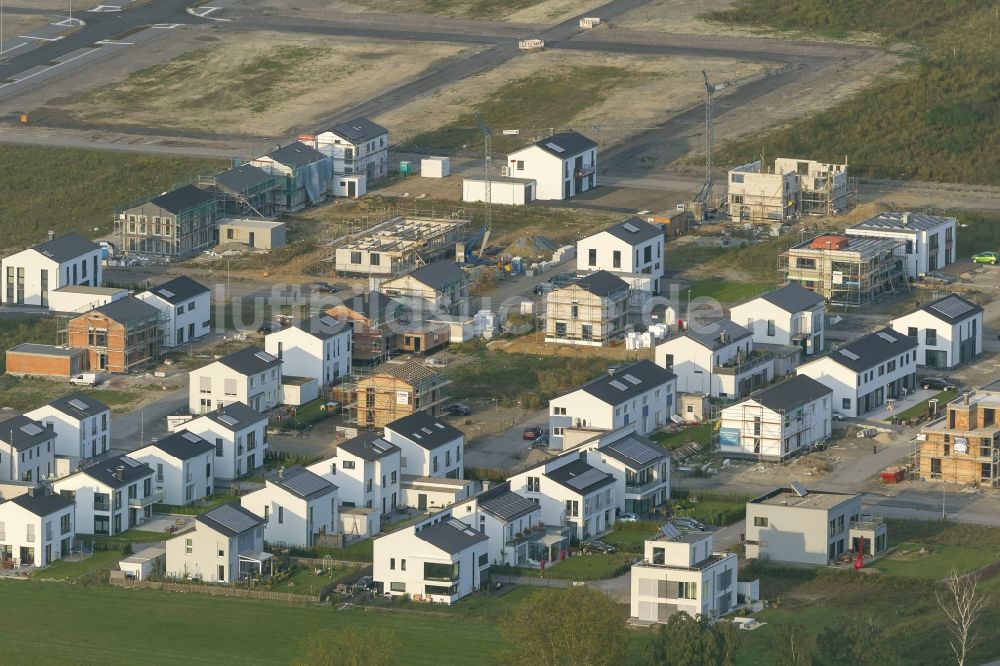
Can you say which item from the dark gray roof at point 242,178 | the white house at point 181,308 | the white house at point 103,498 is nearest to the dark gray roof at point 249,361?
the white house at point 181,308

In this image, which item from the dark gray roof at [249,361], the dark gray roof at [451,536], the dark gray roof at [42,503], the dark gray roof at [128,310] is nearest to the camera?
the dark gray roof at [451,536]

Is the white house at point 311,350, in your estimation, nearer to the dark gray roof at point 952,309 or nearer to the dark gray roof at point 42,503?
the dark gray roof at point 42,503

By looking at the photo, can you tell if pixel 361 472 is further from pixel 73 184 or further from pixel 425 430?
pixel 73 184

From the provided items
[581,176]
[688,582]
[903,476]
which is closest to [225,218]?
[581,176]

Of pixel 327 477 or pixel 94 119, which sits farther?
pixel 94 119

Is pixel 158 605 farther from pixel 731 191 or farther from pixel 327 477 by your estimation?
pixel 731 191

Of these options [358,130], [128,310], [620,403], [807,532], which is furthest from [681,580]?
[358,130]

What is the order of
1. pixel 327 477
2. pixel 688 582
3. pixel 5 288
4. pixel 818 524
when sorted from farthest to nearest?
pixel 5 288, pixel 327 477, pixel 818 524, pixel 688 582

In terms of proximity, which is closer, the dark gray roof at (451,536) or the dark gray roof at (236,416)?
the dark gray roof at (451,536)

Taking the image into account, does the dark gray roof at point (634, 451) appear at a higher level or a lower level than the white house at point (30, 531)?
higher
